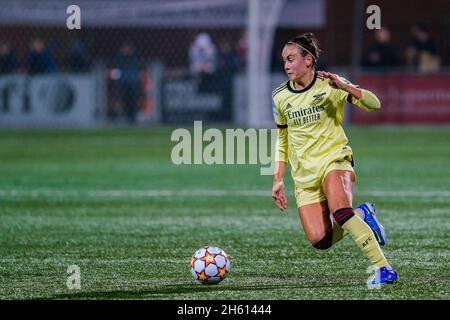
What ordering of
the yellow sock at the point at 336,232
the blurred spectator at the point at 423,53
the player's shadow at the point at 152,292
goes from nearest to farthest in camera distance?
the player's shadow at the point at 152,292, the yellow sock at the point at 336,232, the blurred spectator at the point at 423,53

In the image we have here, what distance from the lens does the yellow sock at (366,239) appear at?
6.71 m

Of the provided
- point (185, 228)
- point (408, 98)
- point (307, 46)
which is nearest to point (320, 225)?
point (307, 46)

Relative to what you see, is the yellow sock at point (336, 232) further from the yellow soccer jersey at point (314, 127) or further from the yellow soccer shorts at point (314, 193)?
the yellow soccer jersey at point (314, 127)

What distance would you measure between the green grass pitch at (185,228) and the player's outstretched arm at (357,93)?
1.18 meters

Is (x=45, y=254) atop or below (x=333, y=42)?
below

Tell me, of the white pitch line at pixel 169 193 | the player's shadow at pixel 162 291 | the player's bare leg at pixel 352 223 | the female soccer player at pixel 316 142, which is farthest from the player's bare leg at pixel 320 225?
the white pitch line at pixel 169 193

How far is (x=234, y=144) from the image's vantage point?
69.1ft

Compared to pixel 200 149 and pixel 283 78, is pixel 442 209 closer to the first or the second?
pixel 200 149

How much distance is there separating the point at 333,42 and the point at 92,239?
1886 cm

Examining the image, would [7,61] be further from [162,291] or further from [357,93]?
[162,291]

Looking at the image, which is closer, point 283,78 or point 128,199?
point 128,199

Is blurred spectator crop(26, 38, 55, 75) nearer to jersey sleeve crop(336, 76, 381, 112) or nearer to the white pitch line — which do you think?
the white pitch line
